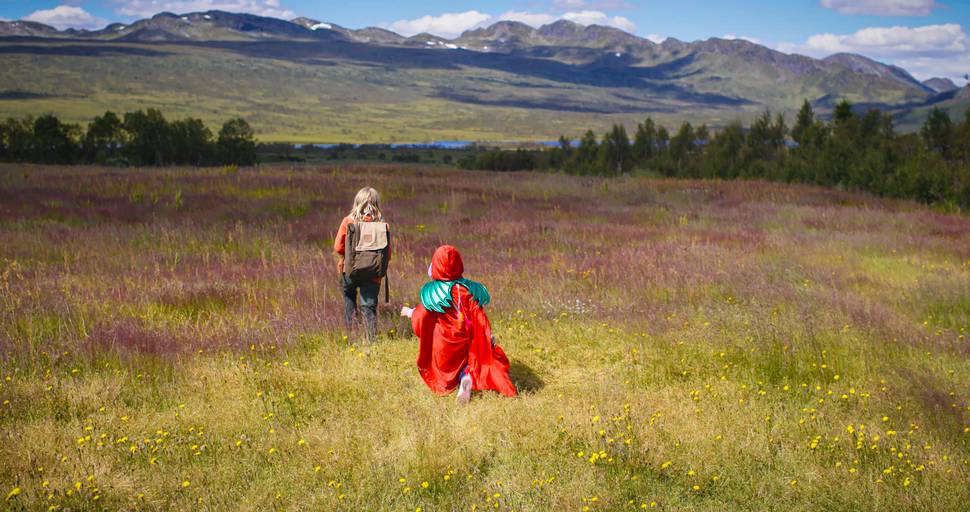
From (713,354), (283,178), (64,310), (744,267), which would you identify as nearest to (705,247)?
(744,267)

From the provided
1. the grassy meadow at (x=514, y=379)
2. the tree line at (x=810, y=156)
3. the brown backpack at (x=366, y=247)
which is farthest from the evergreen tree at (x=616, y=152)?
the brown backpack at (x=366, y=247)

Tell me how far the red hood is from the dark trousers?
1.53 metres

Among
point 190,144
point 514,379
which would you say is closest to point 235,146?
point 190,144

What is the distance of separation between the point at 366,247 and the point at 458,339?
1.54 meters

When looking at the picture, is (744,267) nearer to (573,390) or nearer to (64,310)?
(573,390)

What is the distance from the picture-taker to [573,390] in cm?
741

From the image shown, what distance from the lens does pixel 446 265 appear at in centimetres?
694

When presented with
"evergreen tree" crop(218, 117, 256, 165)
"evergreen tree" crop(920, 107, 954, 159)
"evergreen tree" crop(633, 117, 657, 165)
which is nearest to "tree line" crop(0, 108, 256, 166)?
"evergreen tree" crop(218, 117, 256, 165)

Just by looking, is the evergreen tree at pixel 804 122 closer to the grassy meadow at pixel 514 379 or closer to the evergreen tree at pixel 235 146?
the grassy meadow at pixel 514 379

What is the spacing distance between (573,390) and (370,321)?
248 cm

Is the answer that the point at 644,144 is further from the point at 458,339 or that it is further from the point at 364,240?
the point at 458,339

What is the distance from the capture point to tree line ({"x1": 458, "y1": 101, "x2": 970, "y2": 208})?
28.5 metres

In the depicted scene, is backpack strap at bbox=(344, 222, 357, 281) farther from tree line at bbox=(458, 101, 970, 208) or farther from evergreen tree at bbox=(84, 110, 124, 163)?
evergreen tree at bbox=(84, 110, 124, 163)

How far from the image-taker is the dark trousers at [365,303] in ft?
27.4
